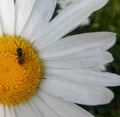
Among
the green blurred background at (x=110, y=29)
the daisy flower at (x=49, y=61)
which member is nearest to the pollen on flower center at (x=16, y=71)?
the daisy flower at (x=49, y=61)

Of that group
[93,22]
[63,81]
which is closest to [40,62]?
[63,81]

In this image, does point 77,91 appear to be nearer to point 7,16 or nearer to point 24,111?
point 24,111

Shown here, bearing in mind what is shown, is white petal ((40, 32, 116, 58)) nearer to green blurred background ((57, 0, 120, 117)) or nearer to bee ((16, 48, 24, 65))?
bee ((16, 48, 24, 65))

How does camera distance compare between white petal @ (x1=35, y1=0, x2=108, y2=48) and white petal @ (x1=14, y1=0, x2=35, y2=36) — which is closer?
white petal @ (x1=35, y1=0, x2=108, y2=48)

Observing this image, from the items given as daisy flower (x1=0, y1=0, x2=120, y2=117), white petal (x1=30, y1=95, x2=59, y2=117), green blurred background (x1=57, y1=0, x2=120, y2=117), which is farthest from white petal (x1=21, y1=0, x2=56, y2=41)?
green blurred background (x1=57, y1=0, x2=120, y2=117)

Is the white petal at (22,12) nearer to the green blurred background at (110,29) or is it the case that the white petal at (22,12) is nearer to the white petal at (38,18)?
the white petal at (38,18)

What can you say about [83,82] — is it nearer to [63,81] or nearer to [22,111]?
[63,81]

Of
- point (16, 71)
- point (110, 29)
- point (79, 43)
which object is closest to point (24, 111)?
point (16, 71)

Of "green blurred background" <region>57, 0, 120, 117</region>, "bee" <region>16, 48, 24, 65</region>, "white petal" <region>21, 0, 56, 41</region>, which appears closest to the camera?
"bee" <region>16, 48, 24, 65</region>
